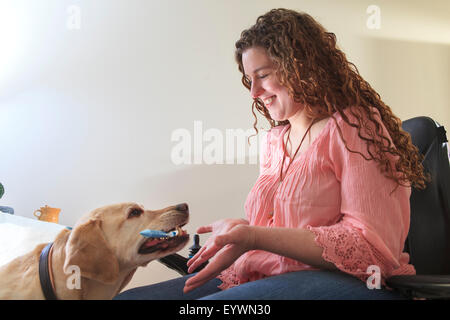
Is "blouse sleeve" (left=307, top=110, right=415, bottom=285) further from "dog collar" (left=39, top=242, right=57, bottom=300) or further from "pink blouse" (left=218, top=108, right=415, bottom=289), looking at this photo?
"dog collar" (left=39, top=242, right=57, bottom=300)

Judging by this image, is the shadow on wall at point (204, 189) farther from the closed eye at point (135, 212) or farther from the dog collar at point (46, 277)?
the dog collar at point (46, 277)

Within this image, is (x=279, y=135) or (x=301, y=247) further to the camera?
(x=279, y=135)

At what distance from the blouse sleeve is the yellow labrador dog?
1.01 ft

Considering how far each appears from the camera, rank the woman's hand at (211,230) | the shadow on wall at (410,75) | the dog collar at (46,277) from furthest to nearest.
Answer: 1. the shadow on wall at (410,75)
2. the woman's hand at (211,230)
3. the dog collar at (46,277)

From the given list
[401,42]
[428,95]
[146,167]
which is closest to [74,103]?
Answer: [146,167]

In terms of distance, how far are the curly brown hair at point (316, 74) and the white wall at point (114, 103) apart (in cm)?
21

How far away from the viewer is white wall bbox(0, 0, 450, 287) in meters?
0.83

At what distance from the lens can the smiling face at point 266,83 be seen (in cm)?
81

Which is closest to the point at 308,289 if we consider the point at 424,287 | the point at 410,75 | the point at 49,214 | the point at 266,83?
the point at 424,287

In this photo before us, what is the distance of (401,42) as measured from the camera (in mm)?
1301

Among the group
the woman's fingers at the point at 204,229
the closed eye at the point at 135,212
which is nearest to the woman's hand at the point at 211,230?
the woman's fingers at the point at 204,229

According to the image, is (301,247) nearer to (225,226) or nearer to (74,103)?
(225,226)

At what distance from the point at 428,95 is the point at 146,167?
3.67 feet

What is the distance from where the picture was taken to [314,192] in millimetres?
727
